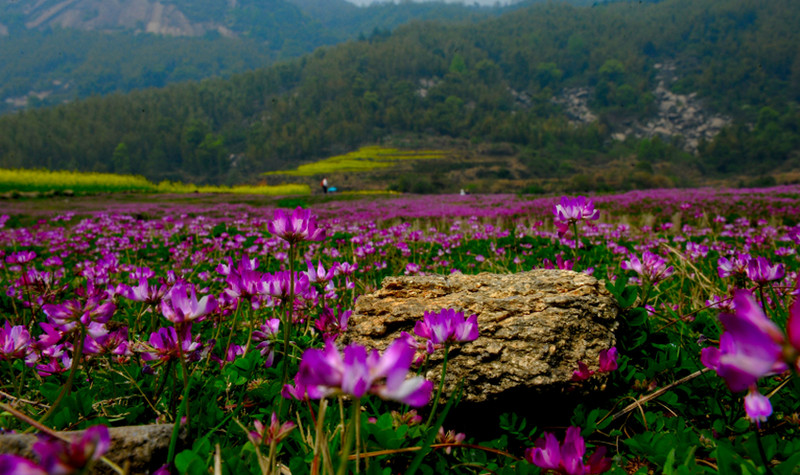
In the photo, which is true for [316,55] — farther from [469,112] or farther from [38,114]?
[38,114]

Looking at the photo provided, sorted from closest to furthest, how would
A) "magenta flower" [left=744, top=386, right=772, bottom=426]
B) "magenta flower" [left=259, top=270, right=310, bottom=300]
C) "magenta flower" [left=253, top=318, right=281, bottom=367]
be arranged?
1. "magenta flower" [left=744, top=386, right=772, bottom=426]
2. "magenta flower" [left=259, top=270, right=310, bottom=300]
3. "magenta flower" [left=253, top=318, right=281, bottom=367]

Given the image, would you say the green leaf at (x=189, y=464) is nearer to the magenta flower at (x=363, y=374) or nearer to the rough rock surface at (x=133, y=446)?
the rough rock surface at (x=133, y=446)

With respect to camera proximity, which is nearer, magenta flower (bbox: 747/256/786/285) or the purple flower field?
the purple flower field

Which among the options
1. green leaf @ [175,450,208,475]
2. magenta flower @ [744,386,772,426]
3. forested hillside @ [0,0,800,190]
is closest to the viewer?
magenta flower @ [744,386,772,426]

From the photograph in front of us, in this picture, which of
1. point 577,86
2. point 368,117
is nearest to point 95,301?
point 368,117

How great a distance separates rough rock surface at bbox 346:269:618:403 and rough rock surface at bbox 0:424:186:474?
0.86 metres

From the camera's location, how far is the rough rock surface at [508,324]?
147 centimetres

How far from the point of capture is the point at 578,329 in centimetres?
163

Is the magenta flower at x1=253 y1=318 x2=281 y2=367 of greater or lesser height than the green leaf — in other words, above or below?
above

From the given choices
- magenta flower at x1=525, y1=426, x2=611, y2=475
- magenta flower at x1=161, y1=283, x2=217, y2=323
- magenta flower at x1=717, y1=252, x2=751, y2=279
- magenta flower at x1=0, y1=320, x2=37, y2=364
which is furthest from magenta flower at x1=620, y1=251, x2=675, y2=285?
magenta flower at x1=0, y1=320, x2=37, y2=364

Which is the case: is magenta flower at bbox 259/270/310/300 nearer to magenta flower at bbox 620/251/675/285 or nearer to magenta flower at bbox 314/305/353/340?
magenta flower at bbox 314/305/353/340

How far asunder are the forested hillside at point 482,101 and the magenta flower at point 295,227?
61.3m

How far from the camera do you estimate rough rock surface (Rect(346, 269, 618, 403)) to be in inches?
57.7

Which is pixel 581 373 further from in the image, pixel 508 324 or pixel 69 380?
pixel 69 380
